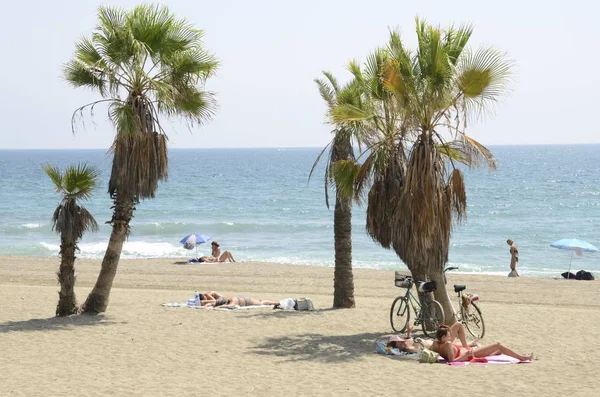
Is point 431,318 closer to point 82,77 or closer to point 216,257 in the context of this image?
point 82,77

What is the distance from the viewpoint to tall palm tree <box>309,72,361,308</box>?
15570mm

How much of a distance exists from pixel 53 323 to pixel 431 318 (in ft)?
21.2

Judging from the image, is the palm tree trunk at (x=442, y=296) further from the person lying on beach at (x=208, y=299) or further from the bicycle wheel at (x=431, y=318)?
the person lying on beach at (x=208, y=299)

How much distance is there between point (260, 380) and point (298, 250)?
28878mm

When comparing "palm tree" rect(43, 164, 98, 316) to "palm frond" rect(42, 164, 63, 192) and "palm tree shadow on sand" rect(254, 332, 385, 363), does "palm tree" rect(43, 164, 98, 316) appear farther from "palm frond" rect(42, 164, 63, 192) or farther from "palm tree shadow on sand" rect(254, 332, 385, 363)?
"palm tree shadow on sand" rect(254, 332, 385, 363)

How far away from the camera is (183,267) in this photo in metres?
27.2

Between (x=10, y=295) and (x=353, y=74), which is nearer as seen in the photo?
(x=353, y=74)

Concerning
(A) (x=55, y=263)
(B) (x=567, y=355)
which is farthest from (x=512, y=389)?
(A) (x=55, y=263)

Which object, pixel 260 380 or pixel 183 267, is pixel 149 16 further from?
pixel 183 267

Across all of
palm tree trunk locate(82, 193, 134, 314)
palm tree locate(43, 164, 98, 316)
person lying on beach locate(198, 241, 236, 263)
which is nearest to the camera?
palm tree locate(43, 164, 98, 316)

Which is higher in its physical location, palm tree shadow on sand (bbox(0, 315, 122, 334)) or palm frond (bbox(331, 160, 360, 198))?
palm frond (bbox(331, 160, 360, 198))

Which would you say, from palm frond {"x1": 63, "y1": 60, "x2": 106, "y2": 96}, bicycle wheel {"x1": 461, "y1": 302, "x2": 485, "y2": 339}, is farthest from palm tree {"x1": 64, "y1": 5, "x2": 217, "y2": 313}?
bicycle wheel {"x1": 461, "y1": 302, "x2": 485, "y2": 339}

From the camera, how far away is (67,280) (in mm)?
15602

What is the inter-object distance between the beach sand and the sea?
2.59 meters
